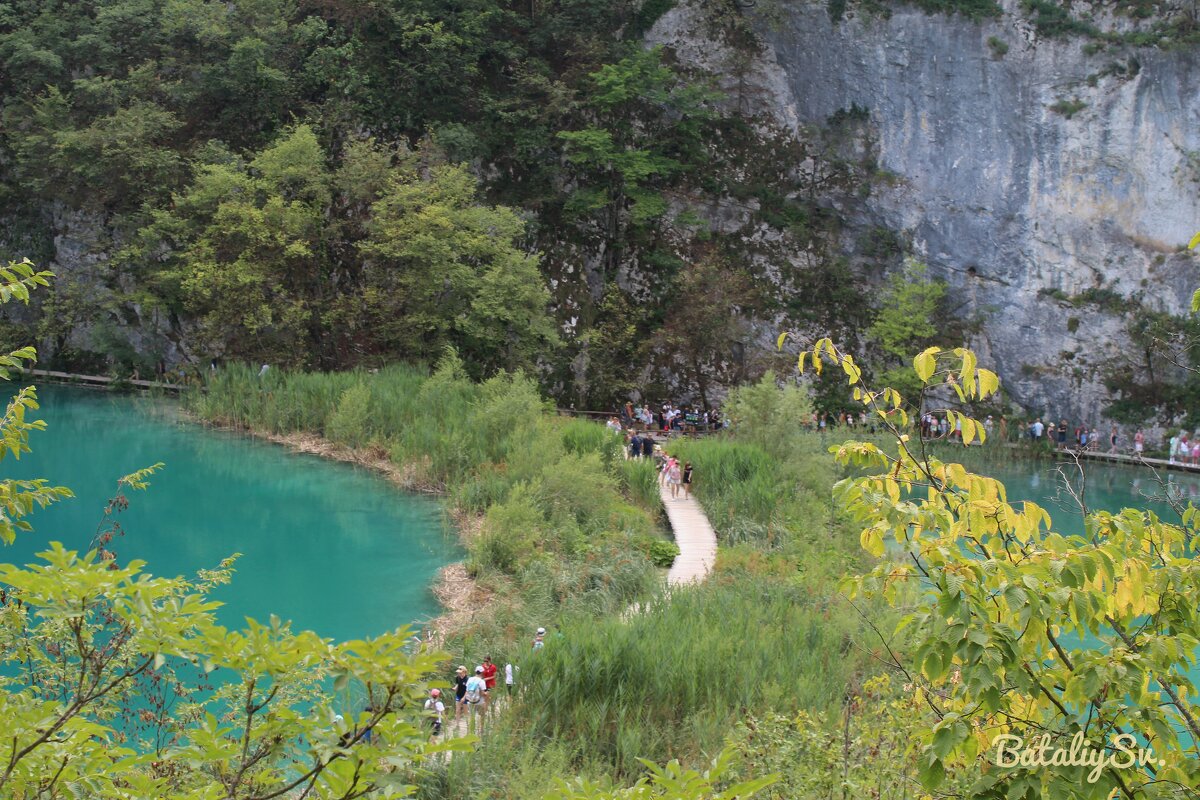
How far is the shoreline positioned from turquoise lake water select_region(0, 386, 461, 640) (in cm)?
20

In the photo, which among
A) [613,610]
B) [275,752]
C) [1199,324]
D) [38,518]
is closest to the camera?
[275,752]

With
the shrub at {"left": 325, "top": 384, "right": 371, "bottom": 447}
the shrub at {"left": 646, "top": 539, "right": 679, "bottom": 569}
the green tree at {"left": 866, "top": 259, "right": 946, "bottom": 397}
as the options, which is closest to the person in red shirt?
the shrub at {"left": 646, "top": 539, "right": 679, "bottom": 569}

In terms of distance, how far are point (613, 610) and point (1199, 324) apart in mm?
15212

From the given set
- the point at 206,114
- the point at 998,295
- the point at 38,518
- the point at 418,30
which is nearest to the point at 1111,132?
the point at 998,295

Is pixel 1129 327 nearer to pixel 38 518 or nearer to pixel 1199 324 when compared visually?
pixel 1199 324

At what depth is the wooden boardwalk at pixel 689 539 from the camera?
13695mm

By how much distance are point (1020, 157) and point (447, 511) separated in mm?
18221

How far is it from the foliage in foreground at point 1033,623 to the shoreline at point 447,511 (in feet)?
25.1

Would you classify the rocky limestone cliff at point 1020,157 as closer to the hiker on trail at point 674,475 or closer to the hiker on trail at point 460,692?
the hiker on trail at point 674,475

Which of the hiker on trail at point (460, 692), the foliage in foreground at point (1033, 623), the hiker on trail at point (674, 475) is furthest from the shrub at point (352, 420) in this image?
the foliage in foreground at point (1033, 623)

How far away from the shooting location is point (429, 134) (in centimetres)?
2725

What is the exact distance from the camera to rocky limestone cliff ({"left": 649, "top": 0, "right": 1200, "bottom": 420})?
26.3 m

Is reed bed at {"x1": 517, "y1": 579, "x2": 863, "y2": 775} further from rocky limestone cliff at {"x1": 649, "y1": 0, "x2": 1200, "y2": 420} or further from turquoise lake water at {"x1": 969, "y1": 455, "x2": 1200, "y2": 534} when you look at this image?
rocky limestone cliff at {"x1": 649, "y1": 0, "x2": 1200, "y2": 420}

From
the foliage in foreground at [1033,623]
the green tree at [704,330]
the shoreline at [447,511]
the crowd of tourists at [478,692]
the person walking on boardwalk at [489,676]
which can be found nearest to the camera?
the foliage in foreground at [1033,623]
